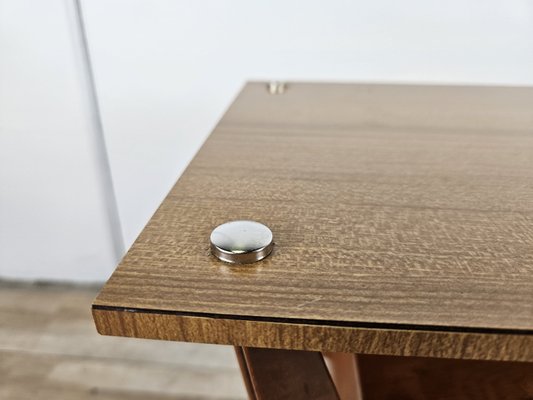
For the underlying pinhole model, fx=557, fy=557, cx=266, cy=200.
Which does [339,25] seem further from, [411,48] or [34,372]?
[34,372]

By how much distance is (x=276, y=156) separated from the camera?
697 millimetres

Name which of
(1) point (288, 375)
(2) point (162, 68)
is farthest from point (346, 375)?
(2) point (162, 68)

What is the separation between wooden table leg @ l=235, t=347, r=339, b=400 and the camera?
489 millimetres

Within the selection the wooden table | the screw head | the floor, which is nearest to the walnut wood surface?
the wooden table

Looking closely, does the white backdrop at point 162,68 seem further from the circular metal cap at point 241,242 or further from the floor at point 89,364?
the circular metal cap at point 241,242

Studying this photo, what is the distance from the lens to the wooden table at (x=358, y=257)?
0.42 meters

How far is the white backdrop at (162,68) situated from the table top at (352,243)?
0.30m

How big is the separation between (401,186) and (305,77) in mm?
569

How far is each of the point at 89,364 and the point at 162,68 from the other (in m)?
0.71

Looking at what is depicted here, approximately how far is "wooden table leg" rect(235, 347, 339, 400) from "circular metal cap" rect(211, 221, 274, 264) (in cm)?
8

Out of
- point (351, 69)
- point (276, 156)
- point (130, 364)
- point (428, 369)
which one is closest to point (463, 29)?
point (351, 69)

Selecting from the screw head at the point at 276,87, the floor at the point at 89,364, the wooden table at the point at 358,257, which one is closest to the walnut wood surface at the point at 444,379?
the wooden table at the point at 358,257

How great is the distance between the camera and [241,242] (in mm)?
491

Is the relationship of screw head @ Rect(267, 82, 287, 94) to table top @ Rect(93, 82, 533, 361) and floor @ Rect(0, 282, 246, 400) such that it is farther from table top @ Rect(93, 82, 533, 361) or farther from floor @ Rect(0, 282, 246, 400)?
floor @ Rect(0, 282, 246, 400)
